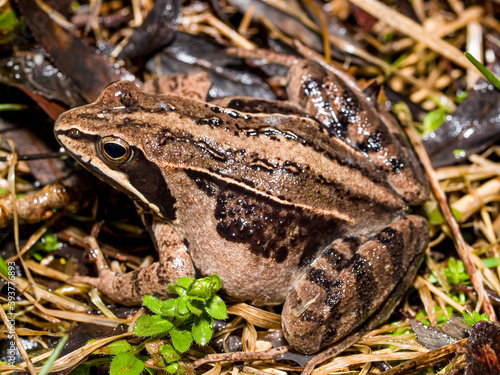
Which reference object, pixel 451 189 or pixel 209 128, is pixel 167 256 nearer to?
pixel 209 128

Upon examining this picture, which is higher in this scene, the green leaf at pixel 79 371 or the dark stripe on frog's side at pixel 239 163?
the dark stripe on frog's side at pixel 239 163

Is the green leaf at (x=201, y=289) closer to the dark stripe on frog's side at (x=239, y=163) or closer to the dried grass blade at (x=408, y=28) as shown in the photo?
the dark stripe on frog's side at (x=239, y=163)

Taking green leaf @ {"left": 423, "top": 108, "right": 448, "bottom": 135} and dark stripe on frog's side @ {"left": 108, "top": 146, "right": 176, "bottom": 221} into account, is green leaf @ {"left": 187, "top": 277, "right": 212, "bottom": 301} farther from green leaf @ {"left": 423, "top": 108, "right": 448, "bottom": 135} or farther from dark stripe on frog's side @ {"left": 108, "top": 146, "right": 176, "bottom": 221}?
green leaf @ {"left": 423, "top": 108, "right": 448, "bottom": 135}

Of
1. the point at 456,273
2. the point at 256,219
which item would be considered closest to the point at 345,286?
the point at 256,219

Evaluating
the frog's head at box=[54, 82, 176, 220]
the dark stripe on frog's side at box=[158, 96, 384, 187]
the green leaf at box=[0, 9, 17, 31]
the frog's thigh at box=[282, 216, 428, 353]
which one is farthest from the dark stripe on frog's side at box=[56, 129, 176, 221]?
the green leaf at box=[0, 9, 17, 31]

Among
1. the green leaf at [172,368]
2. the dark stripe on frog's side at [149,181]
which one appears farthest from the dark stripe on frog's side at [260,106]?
the green leaf at [172,368]

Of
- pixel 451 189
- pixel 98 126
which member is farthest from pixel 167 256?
pixel 451 189

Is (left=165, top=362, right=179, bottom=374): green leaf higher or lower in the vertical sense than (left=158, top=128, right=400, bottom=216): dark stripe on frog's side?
lower

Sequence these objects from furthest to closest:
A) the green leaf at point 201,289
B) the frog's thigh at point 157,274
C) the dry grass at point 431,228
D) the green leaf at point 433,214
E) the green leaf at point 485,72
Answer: the green leaf at point 433,214, the dry grass at point 431,228, the frog's thigh at point 157,274, the green leaf at point 485,72, the green leaf at point 201,289
